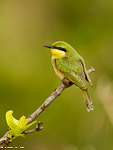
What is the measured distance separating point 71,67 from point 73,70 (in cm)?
3

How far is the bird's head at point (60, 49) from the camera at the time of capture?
114 inches

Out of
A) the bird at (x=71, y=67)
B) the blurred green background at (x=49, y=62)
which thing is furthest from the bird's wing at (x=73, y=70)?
the blurred green background at (x=49, y=62)

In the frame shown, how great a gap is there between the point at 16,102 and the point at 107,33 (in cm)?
160

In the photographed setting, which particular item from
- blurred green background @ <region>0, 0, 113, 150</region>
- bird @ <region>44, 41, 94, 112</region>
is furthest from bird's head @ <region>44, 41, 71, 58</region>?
blurred green background @ <region>0, 0, 113, 150</region>

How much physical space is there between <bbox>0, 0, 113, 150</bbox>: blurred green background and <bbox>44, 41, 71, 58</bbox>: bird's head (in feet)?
2.46

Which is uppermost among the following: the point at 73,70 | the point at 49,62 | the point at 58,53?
the point at 49,62

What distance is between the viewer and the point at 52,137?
475 cm

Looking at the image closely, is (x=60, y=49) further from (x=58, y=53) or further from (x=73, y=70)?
(x=73, y=70)

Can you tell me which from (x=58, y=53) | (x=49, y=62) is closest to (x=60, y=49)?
(x=58, y=53)

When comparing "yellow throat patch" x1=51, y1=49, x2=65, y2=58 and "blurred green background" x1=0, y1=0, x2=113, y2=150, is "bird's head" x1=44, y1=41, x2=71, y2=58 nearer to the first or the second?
"yellow throat patch" x1=51, y1=49, x2=65, y2=58

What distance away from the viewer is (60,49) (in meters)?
2.91

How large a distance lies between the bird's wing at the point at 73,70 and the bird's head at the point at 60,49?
4cm

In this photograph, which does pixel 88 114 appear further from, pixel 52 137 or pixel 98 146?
pixel 98 146

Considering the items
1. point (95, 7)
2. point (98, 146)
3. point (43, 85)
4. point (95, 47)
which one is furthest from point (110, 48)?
point (98, 146)
